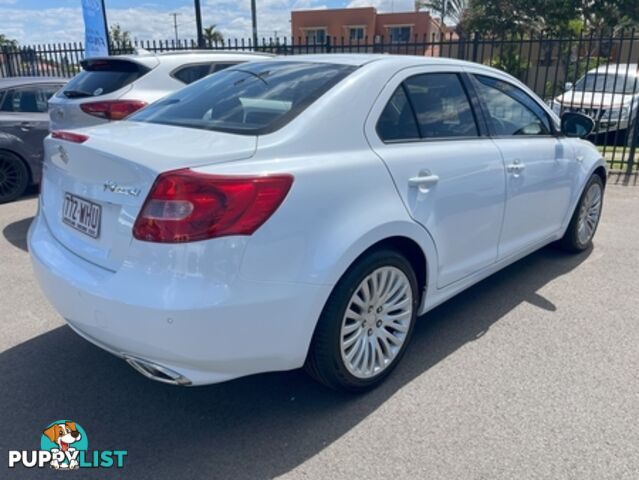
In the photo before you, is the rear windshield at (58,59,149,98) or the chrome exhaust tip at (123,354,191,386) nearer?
the chrome exhaust tip at (123,354,191,386)

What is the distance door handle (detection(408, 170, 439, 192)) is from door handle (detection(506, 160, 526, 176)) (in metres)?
0.84

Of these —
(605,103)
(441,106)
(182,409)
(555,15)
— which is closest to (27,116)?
(182,409)

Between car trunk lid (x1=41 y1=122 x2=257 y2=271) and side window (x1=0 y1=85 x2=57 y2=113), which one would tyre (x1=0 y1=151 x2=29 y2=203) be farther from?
car trunk lid (x1=41 y1=122 x2=257 y2=271)

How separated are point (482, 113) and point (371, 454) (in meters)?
2.21

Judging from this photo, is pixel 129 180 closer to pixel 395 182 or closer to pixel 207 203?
pixel 207 203

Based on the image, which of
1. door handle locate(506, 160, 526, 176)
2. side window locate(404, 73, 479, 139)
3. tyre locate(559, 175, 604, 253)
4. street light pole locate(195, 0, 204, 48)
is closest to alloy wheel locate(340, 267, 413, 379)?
side window locate(404, 73, 479, 139)

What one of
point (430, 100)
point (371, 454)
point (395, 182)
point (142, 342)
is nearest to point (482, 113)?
point (430, 100)

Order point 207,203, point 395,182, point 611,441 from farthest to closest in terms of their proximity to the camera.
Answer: point 395,182
point 611,441
point 207,203

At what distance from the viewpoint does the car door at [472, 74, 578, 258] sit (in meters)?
3.52

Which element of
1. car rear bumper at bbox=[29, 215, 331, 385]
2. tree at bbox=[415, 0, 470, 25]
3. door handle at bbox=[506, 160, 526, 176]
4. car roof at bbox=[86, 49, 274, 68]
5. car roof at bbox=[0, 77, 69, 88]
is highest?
tree at bbox=[415, 0, 470, 25]

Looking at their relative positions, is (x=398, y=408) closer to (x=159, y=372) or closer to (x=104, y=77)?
(x=159, y=372)

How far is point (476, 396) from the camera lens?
9.08 ft

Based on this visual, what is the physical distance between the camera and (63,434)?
249 cm

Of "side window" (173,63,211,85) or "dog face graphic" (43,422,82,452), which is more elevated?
"side window" (173,63,211,85)
